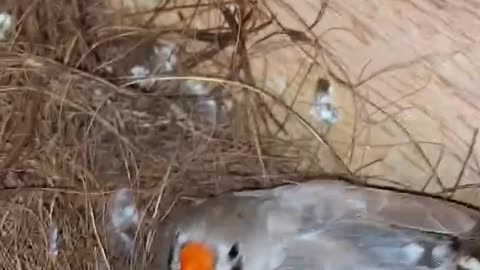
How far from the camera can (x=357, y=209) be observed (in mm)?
1106

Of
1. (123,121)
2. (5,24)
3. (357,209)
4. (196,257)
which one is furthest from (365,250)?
(5,24)

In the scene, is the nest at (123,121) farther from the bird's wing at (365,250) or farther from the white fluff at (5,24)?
the bird's wing at (365,250)

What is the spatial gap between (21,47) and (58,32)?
5 cm

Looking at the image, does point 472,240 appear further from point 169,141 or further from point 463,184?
point 169,141

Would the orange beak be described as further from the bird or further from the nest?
the nest

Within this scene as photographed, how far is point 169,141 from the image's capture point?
1310 millimetres

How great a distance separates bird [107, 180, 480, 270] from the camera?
3.50 ft

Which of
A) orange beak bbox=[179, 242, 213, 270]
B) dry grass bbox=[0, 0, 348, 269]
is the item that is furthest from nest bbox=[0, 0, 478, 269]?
orange beak bbox=[179, 242, 213, 270]

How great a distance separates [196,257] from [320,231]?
12cm

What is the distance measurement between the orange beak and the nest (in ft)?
0.35

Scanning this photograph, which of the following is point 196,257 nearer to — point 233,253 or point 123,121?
point 233,253

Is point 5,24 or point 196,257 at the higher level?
point 5,24

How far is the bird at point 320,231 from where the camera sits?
3.50 ft

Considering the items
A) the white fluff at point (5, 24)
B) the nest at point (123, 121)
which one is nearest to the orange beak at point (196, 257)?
the nest at point (123, 121)
